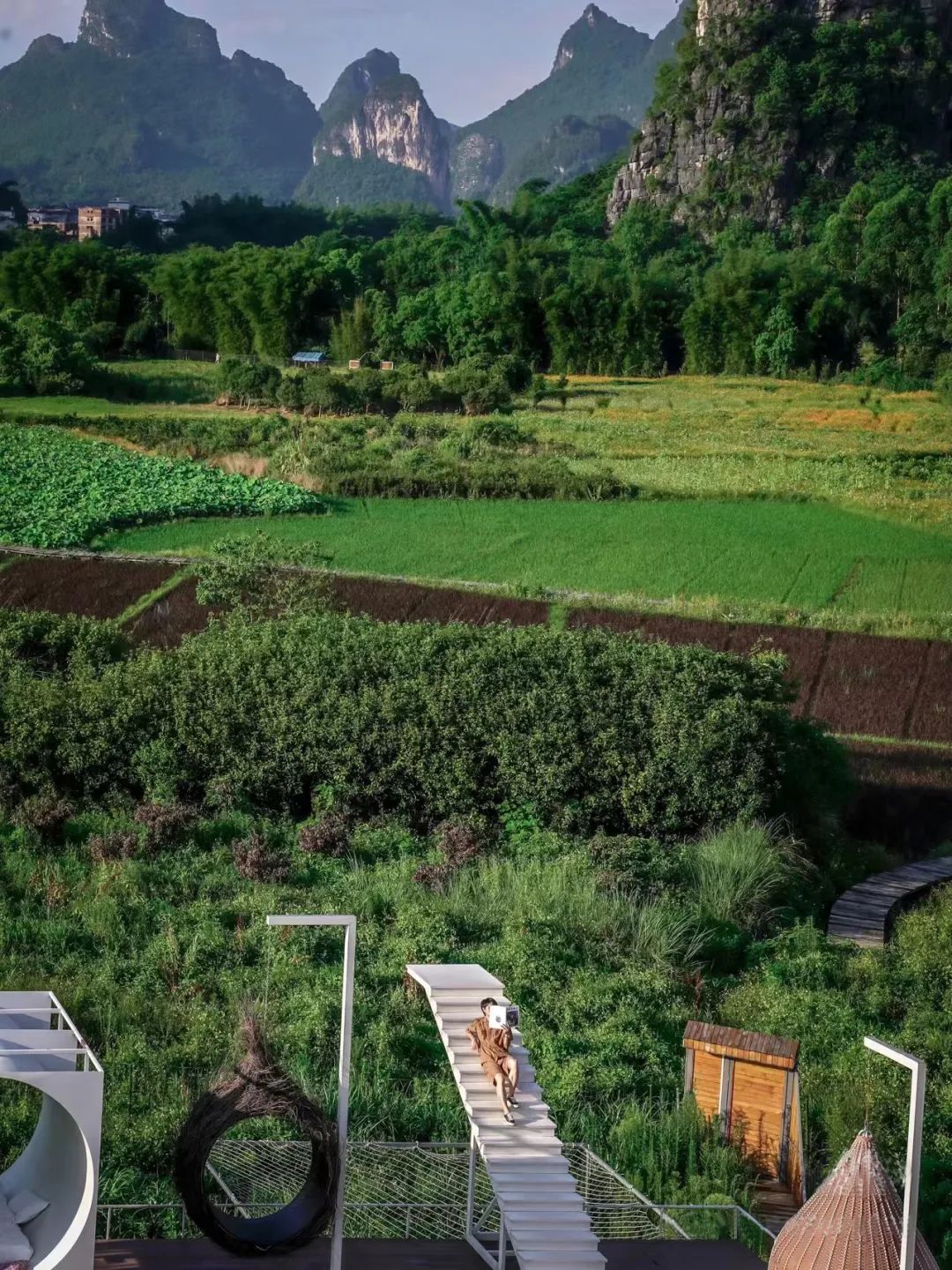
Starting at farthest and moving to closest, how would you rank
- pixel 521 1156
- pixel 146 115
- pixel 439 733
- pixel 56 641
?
pixel 146 115, pixel 56 641, pixel 439 733, pixel 521 1156

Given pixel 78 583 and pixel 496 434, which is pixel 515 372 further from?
pixel 78 583

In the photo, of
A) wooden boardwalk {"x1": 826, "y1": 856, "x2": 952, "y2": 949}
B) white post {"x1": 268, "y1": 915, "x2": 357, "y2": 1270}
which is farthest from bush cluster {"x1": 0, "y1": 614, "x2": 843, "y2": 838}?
white post {"x1": 268, "y1": 915, "x2": 357, "y2": 1270}

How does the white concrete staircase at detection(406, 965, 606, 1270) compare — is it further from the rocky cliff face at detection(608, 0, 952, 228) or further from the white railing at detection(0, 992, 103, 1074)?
the rocky cliff face at detection(608, 0, 952, 228)

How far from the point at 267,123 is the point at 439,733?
13053 millimetres

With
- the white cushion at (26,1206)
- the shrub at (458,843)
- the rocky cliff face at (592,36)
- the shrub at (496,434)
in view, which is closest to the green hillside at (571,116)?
the rocky cliff face at (592,36)

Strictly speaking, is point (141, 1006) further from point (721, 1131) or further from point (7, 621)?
point (7, 621)

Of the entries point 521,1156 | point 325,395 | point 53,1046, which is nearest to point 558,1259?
point 521,1156

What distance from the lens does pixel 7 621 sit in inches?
607

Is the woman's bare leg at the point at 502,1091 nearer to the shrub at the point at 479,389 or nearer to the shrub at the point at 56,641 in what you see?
the shrub at the point at 56,641

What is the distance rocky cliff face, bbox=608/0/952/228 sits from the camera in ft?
64.8

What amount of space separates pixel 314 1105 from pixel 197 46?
1812 cm

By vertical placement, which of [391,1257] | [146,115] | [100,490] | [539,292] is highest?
[146,115]

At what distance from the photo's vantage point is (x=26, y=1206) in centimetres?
632

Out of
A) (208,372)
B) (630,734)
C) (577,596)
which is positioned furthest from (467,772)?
(208,372)
